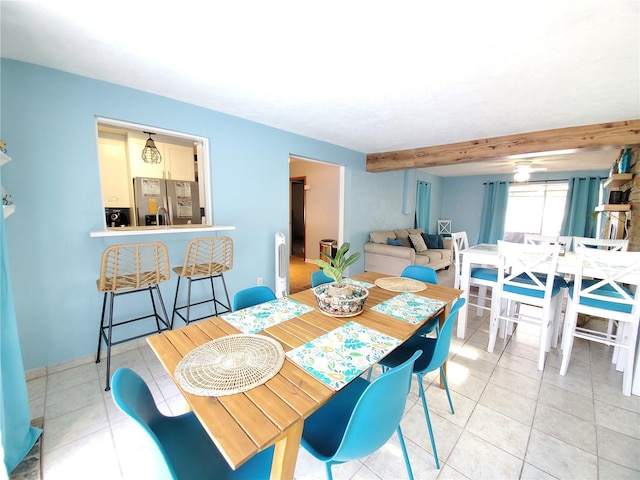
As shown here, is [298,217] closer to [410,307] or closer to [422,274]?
[422,274]

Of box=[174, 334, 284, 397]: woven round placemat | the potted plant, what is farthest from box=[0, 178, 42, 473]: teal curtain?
the potted plant

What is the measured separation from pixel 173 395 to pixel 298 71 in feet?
8.11

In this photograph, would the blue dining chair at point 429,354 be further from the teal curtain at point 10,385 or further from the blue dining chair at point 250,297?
the teal curtain at point 10,385

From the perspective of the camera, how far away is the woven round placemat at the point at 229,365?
91 cm

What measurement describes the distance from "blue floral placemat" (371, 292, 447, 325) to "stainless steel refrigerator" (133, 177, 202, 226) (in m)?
3.36

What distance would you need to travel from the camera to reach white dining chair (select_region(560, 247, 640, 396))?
1893mm

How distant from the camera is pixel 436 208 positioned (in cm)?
785

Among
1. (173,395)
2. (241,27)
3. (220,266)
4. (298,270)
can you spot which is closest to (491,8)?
(241,27)

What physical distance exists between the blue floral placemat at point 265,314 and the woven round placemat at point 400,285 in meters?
0.71

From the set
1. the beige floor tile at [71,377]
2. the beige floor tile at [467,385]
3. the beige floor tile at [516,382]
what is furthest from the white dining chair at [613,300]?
the beige floor tile at [71,377]

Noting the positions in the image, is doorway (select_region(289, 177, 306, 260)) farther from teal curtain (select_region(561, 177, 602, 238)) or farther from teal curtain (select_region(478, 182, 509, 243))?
teal curtain (select_region(561, 177, 602, 238))

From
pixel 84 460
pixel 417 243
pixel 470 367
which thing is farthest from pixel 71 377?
→ pixel 417 243

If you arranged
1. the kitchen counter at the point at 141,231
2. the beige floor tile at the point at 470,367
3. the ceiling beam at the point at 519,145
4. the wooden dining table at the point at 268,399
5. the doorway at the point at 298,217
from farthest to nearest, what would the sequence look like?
the doorway at the point at 298,217
the ceiling beam at the point at 519,145
the beige floor tile at the point at 470,367
the kitchen counter at the point at 141,231
the wooden dining table at the point at 268,399

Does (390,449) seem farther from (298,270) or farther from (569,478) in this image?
(298,270)
